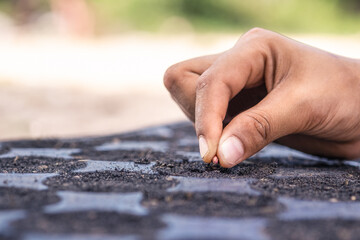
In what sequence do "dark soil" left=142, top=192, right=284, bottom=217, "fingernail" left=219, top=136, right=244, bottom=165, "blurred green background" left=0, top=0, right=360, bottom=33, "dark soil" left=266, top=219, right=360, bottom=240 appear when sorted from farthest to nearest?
"blurred green background" left=0, top=0, right=360, bottom=33 < "fingernail" left=219, top=136, right=244, bottom=165 < "dark soil" left=142, top=192, right=284, bottom=217 < "dark soil" left=266, top=219, right=360, bottom=240

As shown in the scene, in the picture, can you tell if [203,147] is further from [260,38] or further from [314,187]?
[260,38]

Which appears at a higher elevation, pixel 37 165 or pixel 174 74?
pixel 174 74

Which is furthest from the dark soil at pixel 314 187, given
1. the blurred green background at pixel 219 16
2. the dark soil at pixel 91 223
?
the blurred green background at pixel 219 16

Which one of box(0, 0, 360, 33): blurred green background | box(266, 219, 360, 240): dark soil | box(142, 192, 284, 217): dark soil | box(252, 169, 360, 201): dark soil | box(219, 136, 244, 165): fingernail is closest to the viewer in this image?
box(266, 219, 360, 240): dark soil

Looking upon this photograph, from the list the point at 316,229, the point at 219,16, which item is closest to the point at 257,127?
the point at 316,229

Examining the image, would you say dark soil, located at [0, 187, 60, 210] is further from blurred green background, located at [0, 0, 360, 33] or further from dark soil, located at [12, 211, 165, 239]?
blurred green background, located at [0, 0, 360, 33]

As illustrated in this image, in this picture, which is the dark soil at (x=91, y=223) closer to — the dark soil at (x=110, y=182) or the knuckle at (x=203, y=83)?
the dark soil at (x=110, y=182)

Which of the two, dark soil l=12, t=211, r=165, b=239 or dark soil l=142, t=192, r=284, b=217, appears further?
dark soil l=142, t=192, r=284, b=217

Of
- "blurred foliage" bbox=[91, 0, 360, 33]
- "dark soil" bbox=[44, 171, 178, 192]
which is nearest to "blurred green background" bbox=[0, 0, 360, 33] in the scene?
"blurred foliage" bbox=[91, 0, 360, 33]
